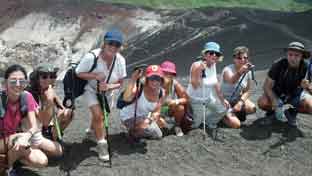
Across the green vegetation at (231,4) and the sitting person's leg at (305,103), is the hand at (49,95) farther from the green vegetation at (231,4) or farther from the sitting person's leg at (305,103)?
the green vegetation at (231,4)

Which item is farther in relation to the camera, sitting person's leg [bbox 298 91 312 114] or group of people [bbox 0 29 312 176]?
sitting person's leg [bbox 298 91 312 114]

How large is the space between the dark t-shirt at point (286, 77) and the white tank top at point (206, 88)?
2.58 ft

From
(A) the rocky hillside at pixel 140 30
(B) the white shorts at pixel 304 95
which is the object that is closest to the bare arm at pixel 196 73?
(B) the white shorts at pixel 304 95

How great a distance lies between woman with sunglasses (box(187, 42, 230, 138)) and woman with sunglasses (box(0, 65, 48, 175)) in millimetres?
2173

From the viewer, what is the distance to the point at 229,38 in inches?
663

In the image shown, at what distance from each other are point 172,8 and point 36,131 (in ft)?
57.8

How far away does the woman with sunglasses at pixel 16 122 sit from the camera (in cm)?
448

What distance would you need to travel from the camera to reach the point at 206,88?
19.7 ft

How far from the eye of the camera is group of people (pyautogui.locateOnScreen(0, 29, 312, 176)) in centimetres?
457

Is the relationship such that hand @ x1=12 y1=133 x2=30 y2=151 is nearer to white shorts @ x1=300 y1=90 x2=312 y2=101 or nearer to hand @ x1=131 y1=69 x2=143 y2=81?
hand @ x1=131 y1=69 x2=143 y2=81

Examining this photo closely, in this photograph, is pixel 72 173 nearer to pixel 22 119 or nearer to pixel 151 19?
pixel 22 119

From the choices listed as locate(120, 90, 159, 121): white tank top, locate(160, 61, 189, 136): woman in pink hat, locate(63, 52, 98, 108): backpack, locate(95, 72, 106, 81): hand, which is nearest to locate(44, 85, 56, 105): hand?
locate(63, 52, 98, 108): backpack

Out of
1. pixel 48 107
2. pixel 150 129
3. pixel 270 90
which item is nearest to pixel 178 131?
pixel 150 129

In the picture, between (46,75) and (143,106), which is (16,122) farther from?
(143,106)
